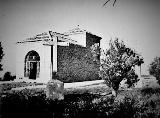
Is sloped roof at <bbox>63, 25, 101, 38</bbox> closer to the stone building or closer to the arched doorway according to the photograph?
the stone building

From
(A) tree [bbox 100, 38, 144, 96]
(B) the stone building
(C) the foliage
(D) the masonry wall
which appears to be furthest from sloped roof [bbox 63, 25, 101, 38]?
(A) tree [bbox 100, 38, 144, 96]

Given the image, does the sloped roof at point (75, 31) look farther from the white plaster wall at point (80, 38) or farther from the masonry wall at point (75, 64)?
the masonry wall at point (75, 64)

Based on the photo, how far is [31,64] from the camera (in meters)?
19.5

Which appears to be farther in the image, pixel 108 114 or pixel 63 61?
pixel 63 61

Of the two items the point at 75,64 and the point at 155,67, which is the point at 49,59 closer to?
the point at 75,64

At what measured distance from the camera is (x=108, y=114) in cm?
615

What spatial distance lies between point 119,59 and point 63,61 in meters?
9.79

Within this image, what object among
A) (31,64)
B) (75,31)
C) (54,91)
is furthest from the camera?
(75,31)

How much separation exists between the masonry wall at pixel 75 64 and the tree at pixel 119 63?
888cm

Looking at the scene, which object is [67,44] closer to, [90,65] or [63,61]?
[63,61]

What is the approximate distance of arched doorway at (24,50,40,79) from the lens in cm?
1889

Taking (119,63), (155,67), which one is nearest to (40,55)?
(119,63)

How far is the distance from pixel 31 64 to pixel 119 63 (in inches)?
498

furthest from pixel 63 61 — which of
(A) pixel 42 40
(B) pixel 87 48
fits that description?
(B) pixel 87 48
